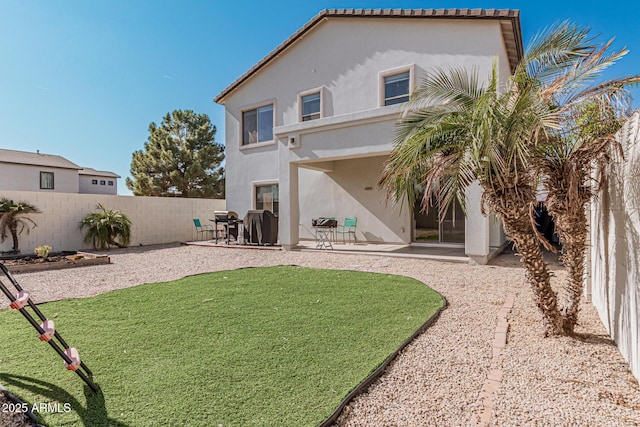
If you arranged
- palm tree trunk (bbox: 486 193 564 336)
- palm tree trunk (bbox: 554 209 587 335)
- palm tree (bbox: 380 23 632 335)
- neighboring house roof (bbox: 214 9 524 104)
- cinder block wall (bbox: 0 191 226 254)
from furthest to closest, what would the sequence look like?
cinder block wall (bbox: 0 191 226 254), neighboring house roof (bbox: 214 9 524 104), palm tree trunk (bbox: 486 193 564 336), palm tree trunk (bbox: 554 209 587 335), palm tree (bbox: 380 23 632 335)

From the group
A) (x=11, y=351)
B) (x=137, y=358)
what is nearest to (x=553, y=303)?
(x=137, y=358)

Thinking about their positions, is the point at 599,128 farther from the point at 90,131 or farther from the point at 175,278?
the point at 90,131

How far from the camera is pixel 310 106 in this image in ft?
50.0

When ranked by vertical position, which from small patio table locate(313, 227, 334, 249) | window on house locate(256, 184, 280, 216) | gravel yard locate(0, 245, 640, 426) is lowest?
gravel yard locate(0, 245, 640, 426)

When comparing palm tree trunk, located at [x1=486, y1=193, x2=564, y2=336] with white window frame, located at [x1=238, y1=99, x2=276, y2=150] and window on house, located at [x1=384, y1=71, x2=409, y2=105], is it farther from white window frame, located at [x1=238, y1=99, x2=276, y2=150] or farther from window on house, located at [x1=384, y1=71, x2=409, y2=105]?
white window frame, located at [x1=238, y1=99, x2=276, y2=150]

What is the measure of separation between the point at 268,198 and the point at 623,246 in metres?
14.0

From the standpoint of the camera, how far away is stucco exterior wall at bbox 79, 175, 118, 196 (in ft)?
122

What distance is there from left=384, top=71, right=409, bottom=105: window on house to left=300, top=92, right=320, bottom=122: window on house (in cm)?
324

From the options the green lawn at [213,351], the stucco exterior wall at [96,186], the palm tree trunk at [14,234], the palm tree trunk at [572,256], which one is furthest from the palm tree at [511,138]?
the stucco exterior wall at [96,186]

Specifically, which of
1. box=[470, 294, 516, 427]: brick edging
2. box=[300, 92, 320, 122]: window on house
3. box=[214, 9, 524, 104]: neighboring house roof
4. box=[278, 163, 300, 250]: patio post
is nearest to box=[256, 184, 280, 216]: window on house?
box=[278, 163, 300, 250]: patio post

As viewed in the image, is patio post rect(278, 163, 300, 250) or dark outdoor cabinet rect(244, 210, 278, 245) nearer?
patio post rect(278, 163, 300, 250)

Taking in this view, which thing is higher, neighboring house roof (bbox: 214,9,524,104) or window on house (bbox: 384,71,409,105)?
neighboring house roof (bbox: 214,9,524,104)

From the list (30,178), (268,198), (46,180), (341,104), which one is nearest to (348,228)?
(268,198)

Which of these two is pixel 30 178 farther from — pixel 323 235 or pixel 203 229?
pixel 323 235
